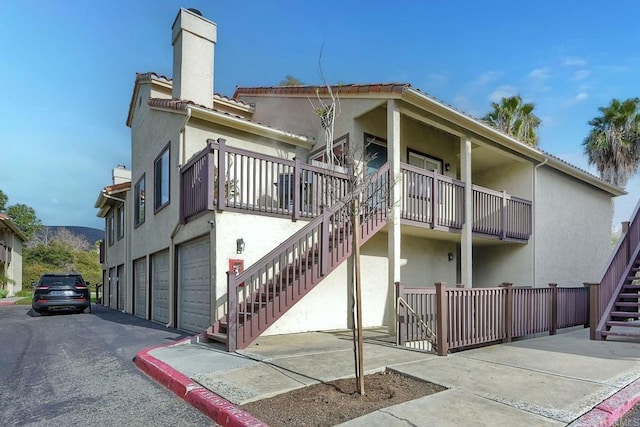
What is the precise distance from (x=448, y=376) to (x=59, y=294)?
15.1 meters

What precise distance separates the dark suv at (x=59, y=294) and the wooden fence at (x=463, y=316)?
43.5 feet

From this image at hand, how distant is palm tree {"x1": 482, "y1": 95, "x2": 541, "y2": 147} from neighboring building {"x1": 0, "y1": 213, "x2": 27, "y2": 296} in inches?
1258

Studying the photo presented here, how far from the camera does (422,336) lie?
785cm

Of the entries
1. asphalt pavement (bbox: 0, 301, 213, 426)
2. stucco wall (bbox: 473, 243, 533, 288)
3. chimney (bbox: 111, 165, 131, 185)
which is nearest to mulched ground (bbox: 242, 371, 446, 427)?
asphalt pavement (bbox: 0, 301, 213, 426)

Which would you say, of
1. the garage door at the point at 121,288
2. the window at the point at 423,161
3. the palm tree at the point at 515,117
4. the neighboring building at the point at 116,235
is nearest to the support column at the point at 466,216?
the window at the point at 423,161

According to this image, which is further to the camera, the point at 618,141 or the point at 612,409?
the point at 618,141

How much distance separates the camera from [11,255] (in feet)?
109

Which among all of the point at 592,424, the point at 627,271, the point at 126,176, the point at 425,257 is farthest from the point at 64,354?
the point at 126,176

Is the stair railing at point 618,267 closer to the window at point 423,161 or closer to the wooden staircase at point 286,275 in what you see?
the window at point 423,161

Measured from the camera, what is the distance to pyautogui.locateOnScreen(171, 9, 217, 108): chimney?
11.0 meters

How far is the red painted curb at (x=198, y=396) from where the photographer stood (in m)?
3.80

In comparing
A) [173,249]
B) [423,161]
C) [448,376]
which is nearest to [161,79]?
[173,249]

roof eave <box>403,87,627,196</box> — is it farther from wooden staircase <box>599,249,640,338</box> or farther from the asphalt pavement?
the asphalt pavement

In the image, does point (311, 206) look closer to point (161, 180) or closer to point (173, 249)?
point (173, 249)
